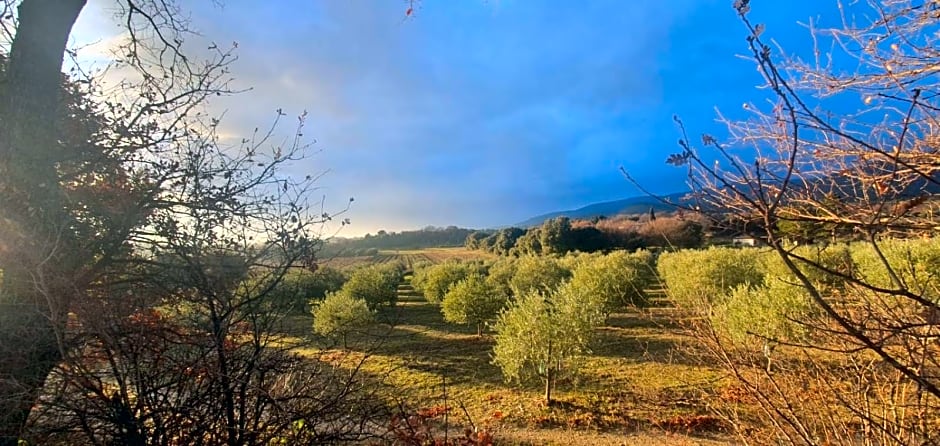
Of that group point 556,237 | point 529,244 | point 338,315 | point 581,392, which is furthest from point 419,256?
point 581,392

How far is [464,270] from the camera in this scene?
30.2 metres

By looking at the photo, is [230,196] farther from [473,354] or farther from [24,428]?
[473,354]

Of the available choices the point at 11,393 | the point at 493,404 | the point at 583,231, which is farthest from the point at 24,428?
the point at 583,231

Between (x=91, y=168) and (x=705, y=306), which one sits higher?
(x=91, y=168)

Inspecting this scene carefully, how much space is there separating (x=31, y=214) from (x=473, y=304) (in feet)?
59.2

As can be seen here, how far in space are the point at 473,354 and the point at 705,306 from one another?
15.0 m

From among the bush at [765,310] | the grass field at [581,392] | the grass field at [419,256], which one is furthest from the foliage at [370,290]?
the grass field at [419,256]

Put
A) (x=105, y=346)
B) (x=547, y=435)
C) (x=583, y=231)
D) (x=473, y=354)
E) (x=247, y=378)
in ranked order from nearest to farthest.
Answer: (x=105, y=346)
(x=247, y=378)
(x=547, y=435)
(x=473, y=354)
(x=583, y=231)

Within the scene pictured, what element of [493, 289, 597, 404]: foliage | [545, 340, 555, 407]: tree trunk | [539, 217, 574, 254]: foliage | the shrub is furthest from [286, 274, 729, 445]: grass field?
[539, 217, 574, 254]: foliage

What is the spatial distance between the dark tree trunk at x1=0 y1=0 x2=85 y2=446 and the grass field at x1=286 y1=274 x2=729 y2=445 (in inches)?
152

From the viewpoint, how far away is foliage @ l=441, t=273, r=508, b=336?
1998cm

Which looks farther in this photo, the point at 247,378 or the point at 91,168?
the point at 91,168

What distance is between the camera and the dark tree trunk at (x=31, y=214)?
2.12m

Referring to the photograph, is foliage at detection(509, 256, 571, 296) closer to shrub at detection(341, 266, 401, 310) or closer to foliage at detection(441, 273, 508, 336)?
foliage at detection(441, 273, 508, 336)
